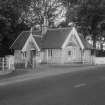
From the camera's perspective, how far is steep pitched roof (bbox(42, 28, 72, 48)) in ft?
155

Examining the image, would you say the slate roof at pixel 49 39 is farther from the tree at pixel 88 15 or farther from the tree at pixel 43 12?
the tree at pixel 88 15

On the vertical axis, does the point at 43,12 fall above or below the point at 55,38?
above

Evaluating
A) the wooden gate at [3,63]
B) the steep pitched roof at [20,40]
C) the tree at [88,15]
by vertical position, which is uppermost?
the tree at [88,15]

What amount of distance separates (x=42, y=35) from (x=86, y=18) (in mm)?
14452

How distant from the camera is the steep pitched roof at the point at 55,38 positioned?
47250 mm

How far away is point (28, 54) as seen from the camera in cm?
4681

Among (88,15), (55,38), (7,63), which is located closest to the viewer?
(7,63)

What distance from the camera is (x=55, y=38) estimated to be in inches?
1919

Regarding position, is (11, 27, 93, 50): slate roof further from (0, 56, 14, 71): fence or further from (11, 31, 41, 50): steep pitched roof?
(0, 56, 14, 71): fence

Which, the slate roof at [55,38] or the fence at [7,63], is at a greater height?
the slate roof at [55,38]

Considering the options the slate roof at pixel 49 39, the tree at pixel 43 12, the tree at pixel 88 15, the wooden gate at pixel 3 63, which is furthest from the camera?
the tree at pixel 43 12

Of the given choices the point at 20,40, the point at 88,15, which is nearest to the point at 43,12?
the point at 88,15

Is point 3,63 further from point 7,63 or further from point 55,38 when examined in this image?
point 55,38

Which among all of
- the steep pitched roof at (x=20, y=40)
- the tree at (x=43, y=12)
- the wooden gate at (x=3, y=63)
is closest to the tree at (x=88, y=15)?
the tree at (x=43, y=12)
